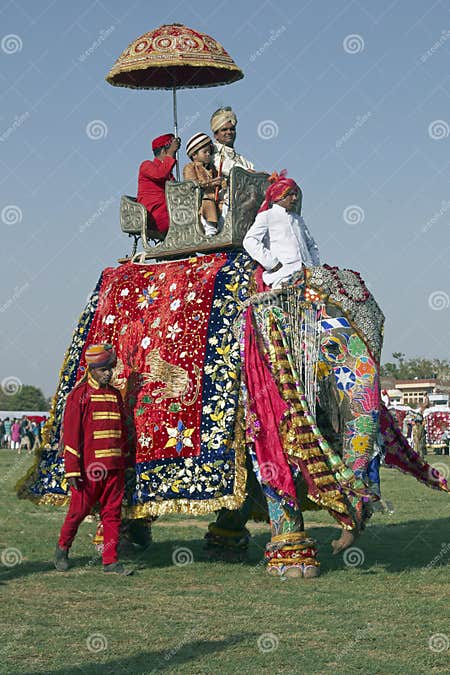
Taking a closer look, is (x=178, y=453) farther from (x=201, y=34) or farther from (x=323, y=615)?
(x=201, y=34)

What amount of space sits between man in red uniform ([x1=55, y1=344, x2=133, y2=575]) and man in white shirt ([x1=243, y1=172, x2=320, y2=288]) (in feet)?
4.42

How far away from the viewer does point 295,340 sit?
828 centimetres

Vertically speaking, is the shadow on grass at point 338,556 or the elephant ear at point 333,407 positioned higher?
the elephant ear at point 333,407

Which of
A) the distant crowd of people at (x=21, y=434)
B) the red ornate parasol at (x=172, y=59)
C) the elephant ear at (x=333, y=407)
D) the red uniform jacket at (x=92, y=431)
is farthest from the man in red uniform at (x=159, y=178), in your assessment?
the distant crowd of people at (x=21, y=434)

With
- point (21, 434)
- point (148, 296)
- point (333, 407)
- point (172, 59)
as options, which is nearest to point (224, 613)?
point (333, 407)

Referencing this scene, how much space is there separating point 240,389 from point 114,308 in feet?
5.44

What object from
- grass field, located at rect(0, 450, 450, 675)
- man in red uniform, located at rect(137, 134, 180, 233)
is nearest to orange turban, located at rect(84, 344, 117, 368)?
grass field, located at rect(0, 450, 450, 675)

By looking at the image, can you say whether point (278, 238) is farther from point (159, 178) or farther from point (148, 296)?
point (159, 178)

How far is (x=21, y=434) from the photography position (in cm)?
3656

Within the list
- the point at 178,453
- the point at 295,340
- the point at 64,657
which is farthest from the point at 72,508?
the point at 64,657

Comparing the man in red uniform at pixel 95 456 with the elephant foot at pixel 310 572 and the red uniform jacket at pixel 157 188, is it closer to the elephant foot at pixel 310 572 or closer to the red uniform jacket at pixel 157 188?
the elephant foot at pixel 310 572

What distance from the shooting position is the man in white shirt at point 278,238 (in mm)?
8461

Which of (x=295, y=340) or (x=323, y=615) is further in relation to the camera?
(x=295, y=340)

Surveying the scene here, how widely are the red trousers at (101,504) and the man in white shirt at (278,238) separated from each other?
1.92 metres
